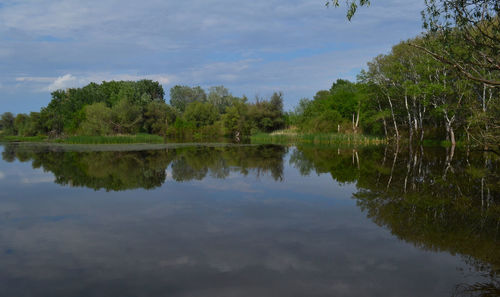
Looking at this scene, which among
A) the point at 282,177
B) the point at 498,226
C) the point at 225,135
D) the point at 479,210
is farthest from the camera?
the point at 225,135

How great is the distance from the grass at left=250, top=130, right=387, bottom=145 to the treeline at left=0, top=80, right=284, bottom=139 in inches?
538

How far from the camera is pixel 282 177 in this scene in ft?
56.0

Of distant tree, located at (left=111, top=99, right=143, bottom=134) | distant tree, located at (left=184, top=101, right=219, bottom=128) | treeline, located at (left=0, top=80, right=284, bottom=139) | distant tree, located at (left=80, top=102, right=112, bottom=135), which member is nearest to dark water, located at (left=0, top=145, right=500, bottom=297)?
distant tree, located at (left=80, top=102, right=112, bottom=135)

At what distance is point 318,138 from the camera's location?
4947cm

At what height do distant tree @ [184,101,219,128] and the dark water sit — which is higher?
distant tree @ [184,101,219,128]

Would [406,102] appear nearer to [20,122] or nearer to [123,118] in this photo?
[123,118]

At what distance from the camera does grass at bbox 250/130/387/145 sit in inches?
1797

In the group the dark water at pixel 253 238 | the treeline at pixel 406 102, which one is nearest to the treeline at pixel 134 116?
the treeline at pixel 406 102

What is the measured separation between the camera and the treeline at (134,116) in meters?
59.9

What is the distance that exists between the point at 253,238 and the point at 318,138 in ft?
141

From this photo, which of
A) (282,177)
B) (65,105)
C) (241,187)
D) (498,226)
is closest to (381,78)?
(282,177)

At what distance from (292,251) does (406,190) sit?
25.4 ft

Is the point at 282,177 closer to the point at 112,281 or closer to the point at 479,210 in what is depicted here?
the point at 479,210

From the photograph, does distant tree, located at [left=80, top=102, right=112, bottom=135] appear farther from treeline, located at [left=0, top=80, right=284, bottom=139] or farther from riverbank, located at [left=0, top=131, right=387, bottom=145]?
riverbank, located at [left=0, top=131, right=387, bottom=145]
